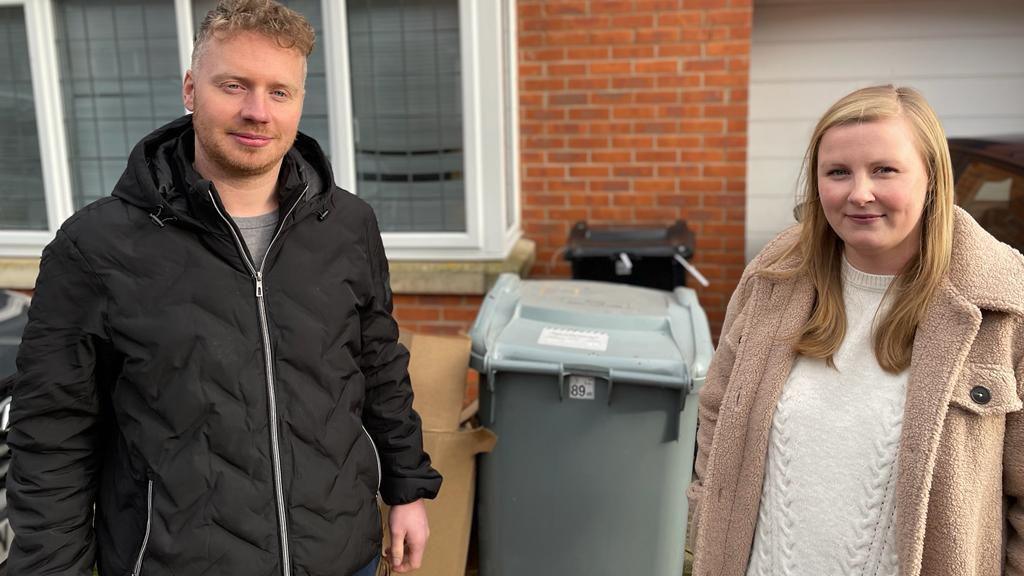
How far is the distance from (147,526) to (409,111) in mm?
2986

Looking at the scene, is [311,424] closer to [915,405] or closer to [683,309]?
[915,405]

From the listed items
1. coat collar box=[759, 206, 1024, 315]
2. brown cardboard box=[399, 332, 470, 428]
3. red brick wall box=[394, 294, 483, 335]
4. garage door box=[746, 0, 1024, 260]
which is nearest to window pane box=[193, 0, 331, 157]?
red brick wall box=[394, 294, 483, 335]

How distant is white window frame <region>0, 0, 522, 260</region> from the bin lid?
1.01 meters

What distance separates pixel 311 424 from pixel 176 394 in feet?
0.85

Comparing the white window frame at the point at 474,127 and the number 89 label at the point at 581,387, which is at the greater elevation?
the white window frame at the point at 474,127

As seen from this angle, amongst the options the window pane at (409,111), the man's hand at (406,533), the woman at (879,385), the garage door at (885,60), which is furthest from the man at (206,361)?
the garage door at (885,60)

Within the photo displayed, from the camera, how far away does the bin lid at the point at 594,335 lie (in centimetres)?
263

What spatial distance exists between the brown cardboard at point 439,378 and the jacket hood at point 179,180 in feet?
3.57

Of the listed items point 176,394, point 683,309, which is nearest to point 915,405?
point 176,394

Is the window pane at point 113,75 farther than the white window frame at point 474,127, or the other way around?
the window pane at point 113,75

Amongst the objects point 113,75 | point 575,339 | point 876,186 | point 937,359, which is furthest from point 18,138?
point 937,359

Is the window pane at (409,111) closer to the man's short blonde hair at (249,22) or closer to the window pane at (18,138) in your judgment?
the window pane at (18,138)

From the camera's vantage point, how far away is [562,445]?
8.96 feet

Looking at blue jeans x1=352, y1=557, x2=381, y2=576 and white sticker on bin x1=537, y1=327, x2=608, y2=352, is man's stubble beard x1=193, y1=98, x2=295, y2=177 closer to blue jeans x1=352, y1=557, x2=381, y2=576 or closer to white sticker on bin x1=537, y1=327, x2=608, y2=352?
blue jeans x1=352, y1=557, x2=381, y2=576
